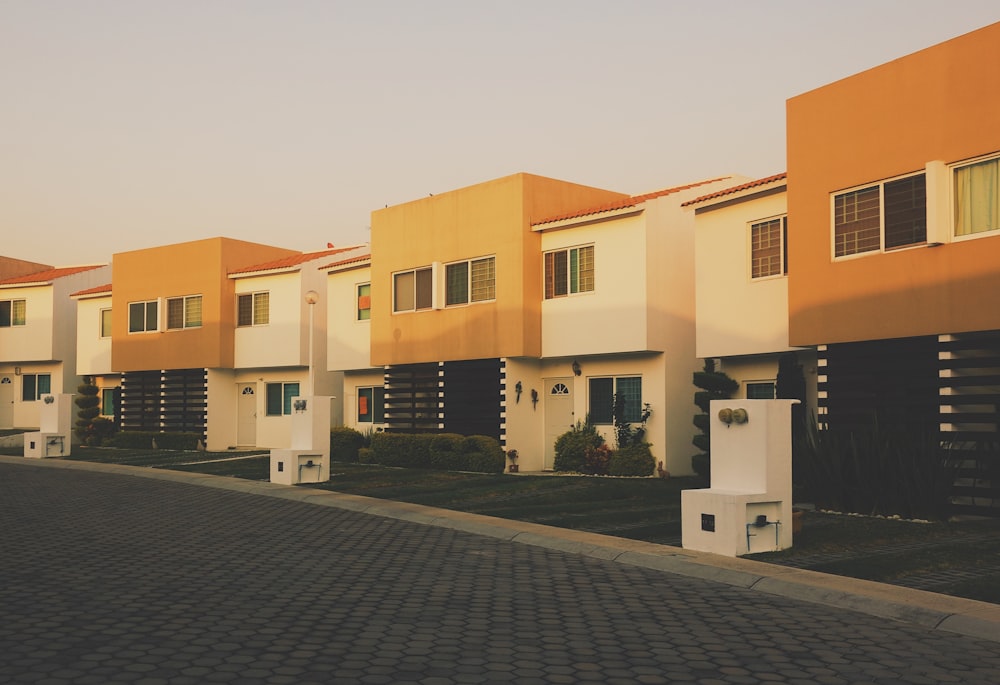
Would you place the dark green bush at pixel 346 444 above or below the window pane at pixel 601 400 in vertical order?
below

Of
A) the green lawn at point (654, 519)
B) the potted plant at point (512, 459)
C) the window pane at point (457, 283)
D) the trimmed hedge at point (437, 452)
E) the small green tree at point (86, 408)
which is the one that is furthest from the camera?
the small green tree at point (86, 408)

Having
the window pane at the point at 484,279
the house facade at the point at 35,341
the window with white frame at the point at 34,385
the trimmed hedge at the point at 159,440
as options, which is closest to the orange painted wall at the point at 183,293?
the trimmed hedge at the point at 159,440

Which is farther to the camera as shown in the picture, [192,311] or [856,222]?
[192,311]

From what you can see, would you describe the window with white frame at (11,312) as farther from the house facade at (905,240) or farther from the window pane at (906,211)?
the window pane at (906,211)

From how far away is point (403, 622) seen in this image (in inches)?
309

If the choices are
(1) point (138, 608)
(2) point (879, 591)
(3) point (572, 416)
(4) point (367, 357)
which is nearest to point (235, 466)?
(4) point (367, 357)

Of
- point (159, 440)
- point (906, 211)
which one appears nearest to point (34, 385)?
point (159, 440)

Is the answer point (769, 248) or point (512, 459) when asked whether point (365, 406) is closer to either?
point (512, 459)

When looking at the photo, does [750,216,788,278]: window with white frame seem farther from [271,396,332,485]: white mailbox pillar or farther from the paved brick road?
the paved brick road

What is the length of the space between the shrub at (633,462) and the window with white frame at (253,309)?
1614cm

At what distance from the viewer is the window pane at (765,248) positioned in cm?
→ 2033

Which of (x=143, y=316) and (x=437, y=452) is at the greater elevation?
(x=143, y=316)

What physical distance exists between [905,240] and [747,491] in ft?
20.9

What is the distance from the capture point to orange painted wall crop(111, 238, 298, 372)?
34.9m
